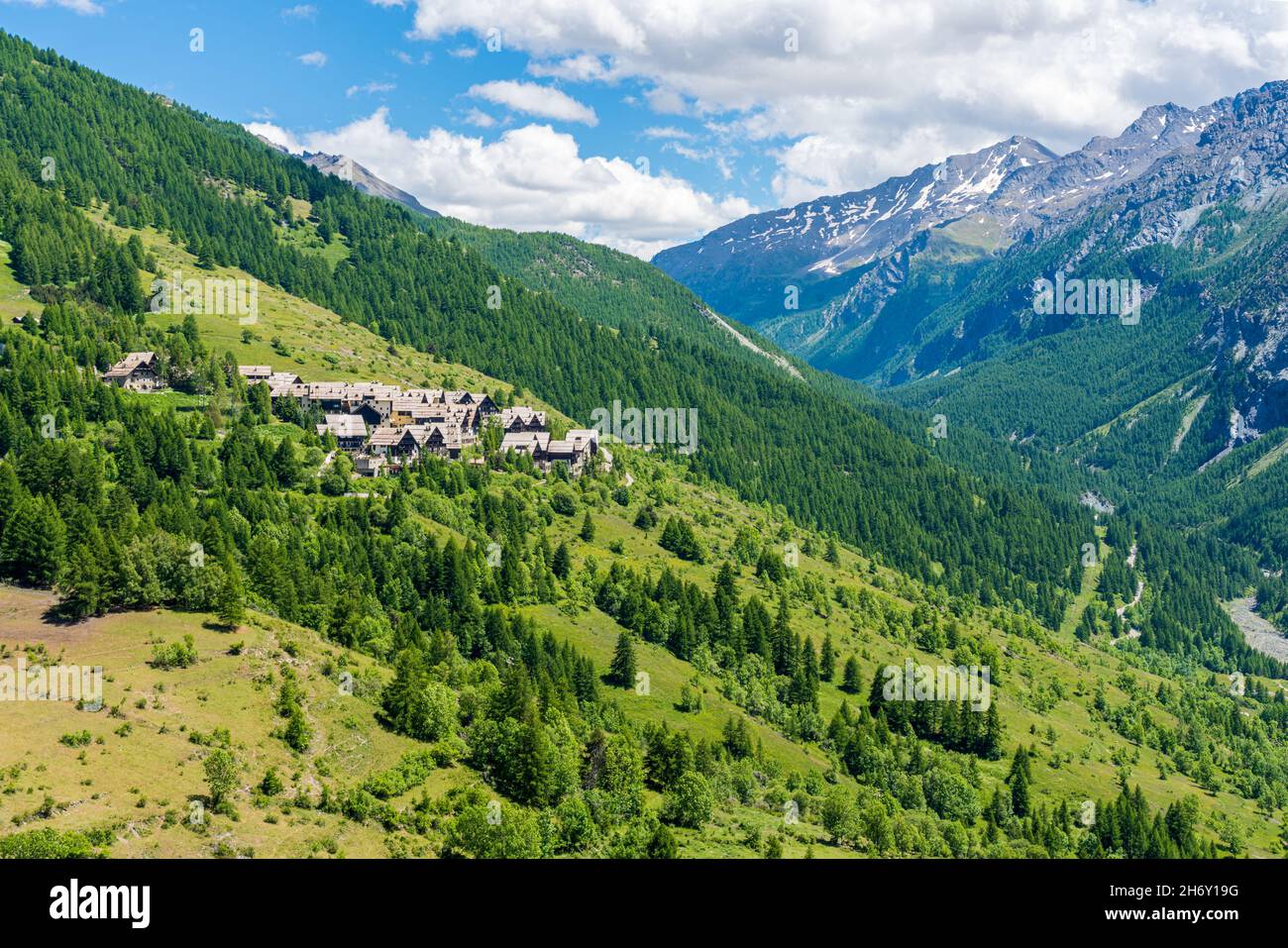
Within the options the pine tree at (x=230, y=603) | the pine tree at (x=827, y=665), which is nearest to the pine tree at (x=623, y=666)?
the pine tree at (x=827, y=665)

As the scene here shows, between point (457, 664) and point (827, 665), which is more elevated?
point (457, 664)

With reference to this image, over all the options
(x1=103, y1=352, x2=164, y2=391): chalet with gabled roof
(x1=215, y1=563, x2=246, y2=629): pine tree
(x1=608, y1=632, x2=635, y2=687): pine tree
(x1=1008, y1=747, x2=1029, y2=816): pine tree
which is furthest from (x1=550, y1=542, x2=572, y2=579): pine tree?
(x1=103, y1=352, x2=164, y2=391): chalet with gabled roof

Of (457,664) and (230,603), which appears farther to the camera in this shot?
(457,664)

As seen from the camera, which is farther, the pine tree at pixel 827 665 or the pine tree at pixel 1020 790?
the pine tree at pixel 827 665

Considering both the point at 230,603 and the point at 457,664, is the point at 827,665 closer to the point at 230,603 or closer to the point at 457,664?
the point at 457,664

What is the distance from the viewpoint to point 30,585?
80250 millimetres

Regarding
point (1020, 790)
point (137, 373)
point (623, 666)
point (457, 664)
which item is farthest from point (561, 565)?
point (137, 373)

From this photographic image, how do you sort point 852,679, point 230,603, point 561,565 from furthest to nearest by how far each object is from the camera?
point 852,679 → point 561,565 → point 230,603

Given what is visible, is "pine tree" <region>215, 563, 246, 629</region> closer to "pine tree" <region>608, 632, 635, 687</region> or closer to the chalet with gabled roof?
"pine tree" <region>608, 632, 635, 687</region>

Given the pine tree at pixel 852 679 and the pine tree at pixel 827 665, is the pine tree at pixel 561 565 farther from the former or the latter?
the pine tree at pixel 852 679

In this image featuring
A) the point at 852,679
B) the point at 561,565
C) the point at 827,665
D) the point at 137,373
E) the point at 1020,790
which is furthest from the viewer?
the point at 137,373

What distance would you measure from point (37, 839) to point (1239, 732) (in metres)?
192
